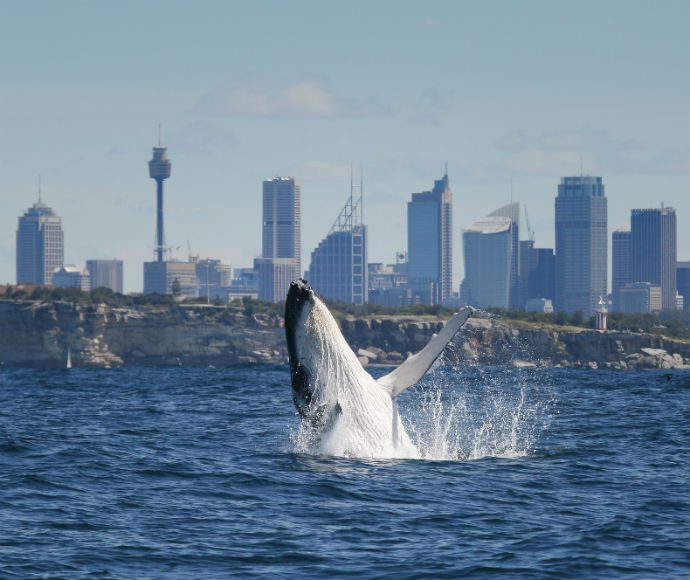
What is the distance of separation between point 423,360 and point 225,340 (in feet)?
530

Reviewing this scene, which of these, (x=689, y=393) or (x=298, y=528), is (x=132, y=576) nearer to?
(x=298, y=528)

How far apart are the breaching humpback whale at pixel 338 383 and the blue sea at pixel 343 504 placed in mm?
426

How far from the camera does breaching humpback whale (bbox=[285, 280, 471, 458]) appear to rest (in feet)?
57.8

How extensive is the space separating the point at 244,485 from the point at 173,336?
162 metres

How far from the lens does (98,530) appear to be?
14.9m

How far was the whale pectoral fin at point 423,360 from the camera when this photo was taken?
18.4m

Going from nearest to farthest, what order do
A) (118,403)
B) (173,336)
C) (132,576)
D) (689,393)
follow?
(132,576) → (118,403) → (689,393) → (173,336)

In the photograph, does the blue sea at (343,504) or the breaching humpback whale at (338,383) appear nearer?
the blue sea at (343,504)

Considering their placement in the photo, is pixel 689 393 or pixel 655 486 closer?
pixel 655 486

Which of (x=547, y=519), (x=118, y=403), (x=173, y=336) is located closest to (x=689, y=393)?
(x=118, y=403)

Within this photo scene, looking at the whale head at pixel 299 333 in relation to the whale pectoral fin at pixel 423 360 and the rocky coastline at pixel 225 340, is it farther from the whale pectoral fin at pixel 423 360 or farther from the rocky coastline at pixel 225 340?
the rocky coastline at pixel 225 340

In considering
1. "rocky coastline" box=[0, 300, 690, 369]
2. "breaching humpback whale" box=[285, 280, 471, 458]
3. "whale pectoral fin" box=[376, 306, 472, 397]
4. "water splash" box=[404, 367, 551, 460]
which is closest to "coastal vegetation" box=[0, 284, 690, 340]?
"rocky coastline" box=[0, 300, 690, 369]

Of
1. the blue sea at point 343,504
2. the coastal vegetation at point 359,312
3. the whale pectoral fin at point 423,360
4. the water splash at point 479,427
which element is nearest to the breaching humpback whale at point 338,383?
the whale pectoral fin at point 423,360

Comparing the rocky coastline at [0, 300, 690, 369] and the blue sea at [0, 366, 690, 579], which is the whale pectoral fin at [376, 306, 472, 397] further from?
the rocky coastline at [0, 300, 690, 369]
